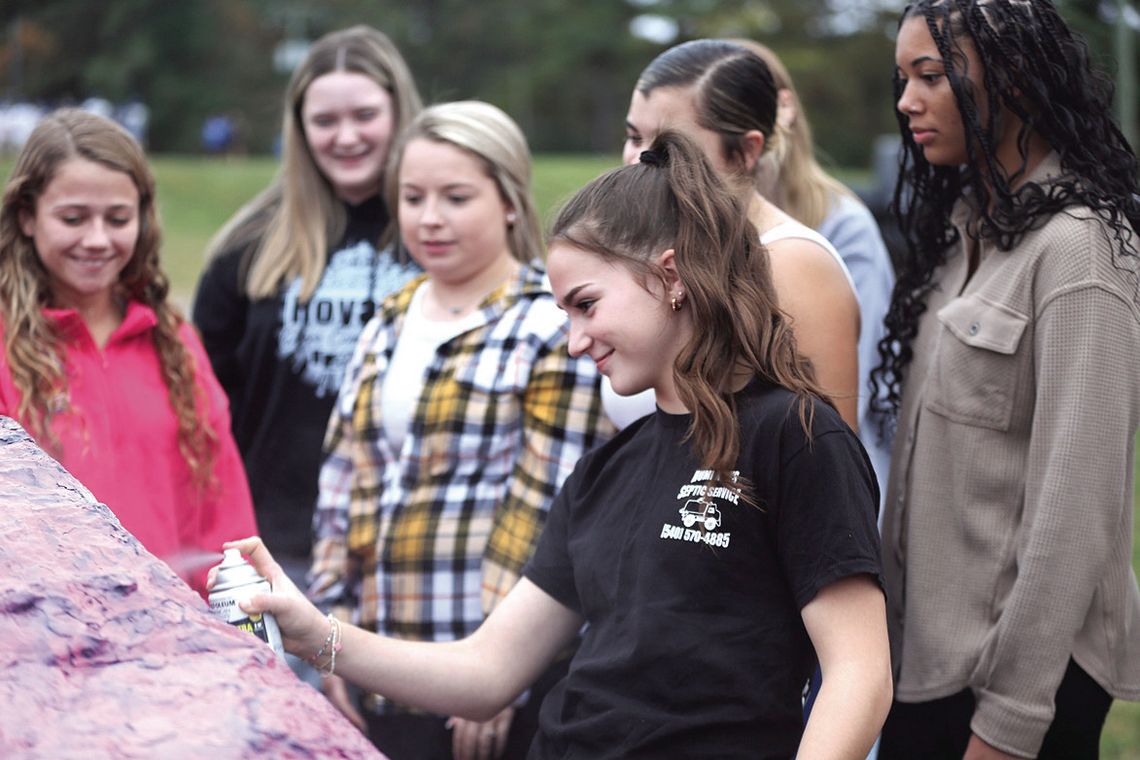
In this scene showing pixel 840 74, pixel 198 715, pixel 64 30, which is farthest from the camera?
pixel 64 30

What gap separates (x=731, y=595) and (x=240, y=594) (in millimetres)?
777

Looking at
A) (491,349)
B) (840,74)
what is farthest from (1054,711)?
(840,74)

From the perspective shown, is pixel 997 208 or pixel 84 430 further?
pixel 84 430

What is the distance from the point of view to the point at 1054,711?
2469 millimetres

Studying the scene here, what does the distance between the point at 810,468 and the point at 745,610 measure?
0.79 feet

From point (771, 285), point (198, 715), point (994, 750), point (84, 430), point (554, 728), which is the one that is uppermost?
point (771, 285)

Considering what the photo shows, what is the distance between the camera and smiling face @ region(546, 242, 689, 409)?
7.09 feet

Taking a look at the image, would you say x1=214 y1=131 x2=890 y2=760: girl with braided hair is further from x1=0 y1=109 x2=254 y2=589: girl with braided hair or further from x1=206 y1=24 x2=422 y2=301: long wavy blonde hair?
x1=206 y1=24 x2=422 y2=301: long wavy blonde hair

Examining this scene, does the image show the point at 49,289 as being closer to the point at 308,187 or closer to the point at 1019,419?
the point at 308,187

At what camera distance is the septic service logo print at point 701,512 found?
81.0 inches

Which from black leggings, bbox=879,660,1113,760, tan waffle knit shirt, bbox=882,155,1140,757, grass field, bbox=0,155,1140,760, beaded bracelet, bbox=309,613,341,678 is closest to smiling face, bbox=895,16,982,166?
tan waffle knit shirt, bbox=882,155,1140,757

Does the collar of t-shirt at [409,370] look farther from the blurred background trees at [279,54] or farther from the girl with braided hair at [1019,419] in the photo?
the blurred background trees at [279,54]

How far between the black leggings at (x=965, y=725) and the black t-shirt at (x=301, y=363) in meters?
1.95

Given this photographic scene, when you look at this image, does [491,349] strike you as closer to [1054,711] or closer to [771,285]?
[771,285]
